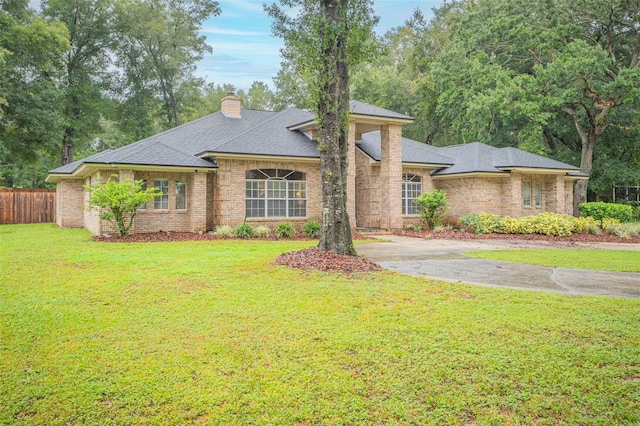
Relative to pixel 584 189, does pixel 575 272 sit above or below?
below

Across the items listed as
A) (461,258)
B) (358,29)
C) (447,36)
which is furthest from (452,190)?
(447,36)

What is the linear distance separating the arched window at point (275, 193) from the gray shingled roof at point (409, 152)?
4.28 metres

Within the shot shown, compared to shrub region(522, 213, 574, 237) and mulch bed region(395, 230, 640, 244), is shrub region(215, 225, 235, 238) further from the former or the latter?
shrub region(522, 213, 574, 237)

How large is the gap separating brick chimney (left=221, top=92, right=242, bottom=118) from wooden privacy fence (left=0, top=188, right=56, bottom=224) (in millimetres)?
13746

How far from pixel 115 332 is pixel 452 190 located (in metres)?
20.1

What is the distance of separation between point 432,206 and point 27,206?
23982mm

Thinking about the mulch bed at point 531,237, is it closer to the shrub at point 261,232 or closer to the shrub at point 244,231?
the shrub at point 261,232

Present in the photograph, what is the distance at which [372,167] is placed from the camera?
21531 mm

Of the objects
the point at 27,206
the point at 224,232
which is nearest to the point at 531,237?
the point at 224,232

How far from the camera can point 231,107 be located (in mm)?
23000

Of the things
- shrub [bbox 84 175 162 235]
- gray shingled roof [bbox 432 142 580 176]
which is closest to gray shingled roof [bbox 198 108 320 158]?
shrub [bbox 84 175 162 235]

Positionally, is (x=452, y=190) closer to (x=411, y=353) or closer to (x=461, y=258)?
(x=461, y=258)

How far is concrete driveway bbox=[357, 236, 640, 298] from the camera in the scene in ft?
25.1

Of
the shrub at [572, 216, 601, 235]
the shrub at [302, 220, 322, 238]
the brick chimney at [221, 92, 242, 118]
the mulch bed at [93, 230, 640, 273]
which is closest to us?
the mulch bed at [93, 230, 640, 273]
